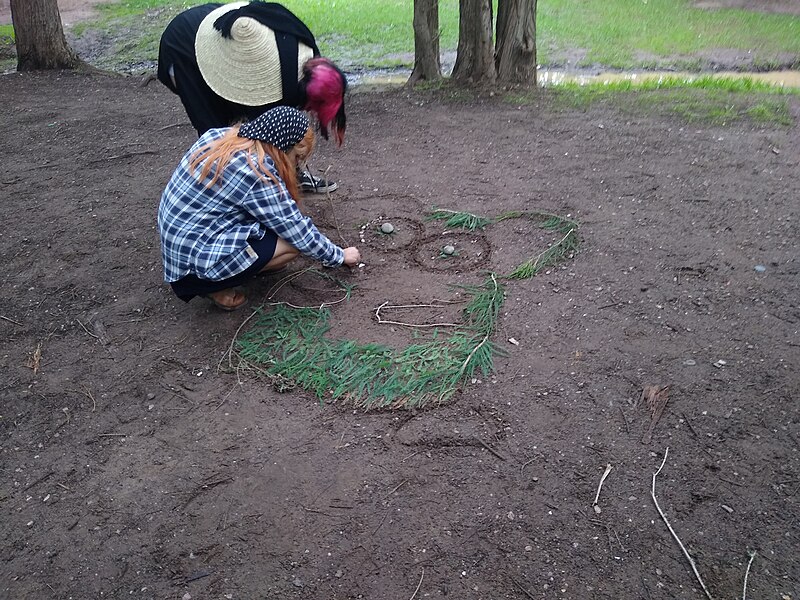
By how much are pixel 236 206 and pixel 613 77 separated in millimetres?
5208

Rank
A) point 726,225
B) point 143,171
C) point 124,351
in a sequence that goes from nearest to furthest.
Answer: point 124,351 < point 726,225 < point 143,171

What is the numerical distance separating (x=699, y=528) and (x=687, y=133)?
3.27 m

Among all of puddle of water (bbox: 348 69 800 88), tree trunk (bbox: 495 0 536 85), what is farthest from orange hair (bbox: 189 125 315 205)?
puddle of water (bbox: 348 69 800 88)

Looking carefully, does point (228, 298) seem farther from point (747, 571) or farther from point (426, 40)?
point (426, 40)

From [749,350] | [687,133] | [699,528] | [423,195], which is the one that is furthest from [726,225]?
[699,528]

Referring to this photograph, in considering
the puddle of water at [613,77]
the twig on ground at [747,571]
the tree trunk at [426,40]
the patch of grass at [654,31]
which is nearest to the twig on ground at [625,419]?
the twig on ground at [747,571]

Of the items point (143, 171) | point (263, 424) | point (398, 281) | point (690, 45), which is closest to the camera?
point (263, 424)

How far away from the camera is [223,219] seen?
2748 millimetres

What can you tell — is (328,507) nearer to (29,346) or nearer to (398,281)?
(398,281)

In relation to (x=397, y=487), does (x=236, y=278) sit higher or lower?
higher

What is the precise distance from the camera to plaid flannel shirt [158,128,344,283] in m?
2.69

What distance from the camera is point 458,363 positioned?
8.62 feet

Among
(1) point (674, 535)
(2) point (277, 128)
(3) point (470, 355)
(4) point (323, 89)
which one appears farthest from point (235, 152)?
(1) point (674, 535)

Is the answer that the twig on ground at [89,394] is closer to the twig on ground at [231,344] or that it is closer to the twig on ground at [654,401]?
the twig on ground at [231,344]
